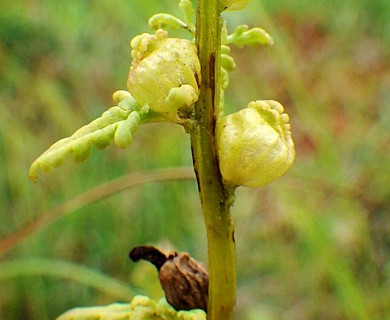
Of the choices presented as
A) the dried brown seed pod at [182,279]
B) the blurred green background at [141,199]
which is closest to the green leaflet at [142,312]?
the dried brown seed pod at [182,279]

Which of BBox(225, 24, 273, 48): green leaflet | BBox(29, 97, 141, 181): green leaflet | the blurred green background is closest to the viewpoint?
BBox(29, 97, 141, 181): green leaflet

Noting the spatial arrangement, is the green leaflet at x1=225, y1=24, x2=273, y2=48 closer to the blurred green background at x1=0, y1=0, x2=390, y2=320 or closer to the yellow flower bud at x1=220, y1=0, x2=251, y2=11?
the yellow flower bud at x1=220, y1=0, x2=251, y2=11

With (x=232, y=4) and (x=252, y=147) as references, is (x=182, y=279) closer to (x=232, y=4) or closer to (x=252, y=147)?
(x=252, y=147)

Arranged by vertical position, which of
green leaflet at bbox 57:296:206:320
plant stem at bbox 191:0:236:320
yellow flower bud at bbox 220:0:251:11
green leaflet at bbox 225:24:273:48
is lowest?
green leaflet at bbox 57:296:206:320

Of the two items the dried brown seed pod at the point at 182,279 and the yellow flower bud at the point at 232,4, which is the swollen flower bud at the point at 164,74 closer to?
the yellow flower bud at the point at 232,4

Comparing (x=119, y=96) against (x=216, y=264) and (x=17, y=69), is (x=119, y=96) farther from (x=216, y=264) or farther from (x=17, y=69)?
(x=17, y=69)

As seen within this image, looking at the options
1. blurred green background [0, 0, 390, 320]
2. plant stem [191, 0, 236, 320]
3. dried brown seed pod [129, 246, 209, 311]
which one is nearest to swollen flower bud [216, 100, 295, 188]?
plant stem [191, 0, 236, 320]

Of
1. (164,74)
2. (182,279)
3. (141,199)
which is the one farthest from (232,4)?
(141,199)
